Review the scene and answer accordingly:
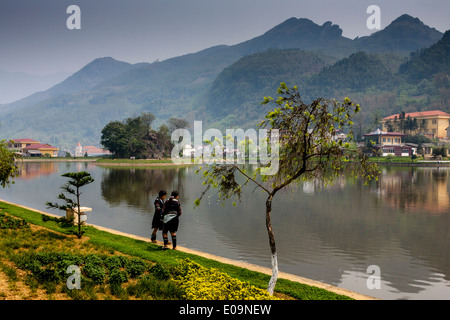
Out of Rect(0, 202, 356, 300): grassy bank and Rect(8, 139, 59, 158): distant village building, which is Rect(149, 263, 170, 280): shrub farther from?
Rect(8, 139, 59, 158): distant village building

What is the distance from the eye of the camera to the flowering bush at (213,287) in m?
7.48

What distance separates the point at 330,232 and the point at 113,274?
15.3m

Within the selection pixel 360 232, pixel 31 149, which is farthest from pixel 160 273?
pixel 31 149

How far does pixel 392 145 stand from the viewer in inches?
5354

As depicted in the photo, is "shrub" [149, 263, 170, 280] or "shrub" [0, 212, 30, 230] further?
"shrub" [0, 212, 30, 230]

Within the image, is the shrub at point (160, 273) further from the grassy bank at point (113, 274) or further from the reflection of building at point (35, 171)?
the reflection of building at point (35, 171)

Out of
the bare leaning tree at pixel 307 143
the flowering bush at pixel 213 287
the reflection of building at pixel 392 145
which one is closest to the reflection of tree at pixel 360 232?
the bare leaning tree at pixel 307 143

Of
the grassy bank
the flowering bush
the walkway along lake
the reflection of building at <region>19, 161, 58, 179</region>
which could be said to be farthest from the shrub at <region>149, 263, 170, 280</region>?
the reflection of building at <region>19, 161, 58, 179</region>

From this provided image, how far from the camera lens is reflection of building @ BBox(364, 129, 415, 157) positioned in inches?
5256

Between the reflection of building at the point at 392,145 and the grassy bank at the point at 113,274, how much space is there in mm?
125837

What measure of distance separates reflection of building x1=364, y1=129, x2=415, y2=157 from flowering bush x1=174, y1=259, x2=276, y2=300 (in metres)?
128
